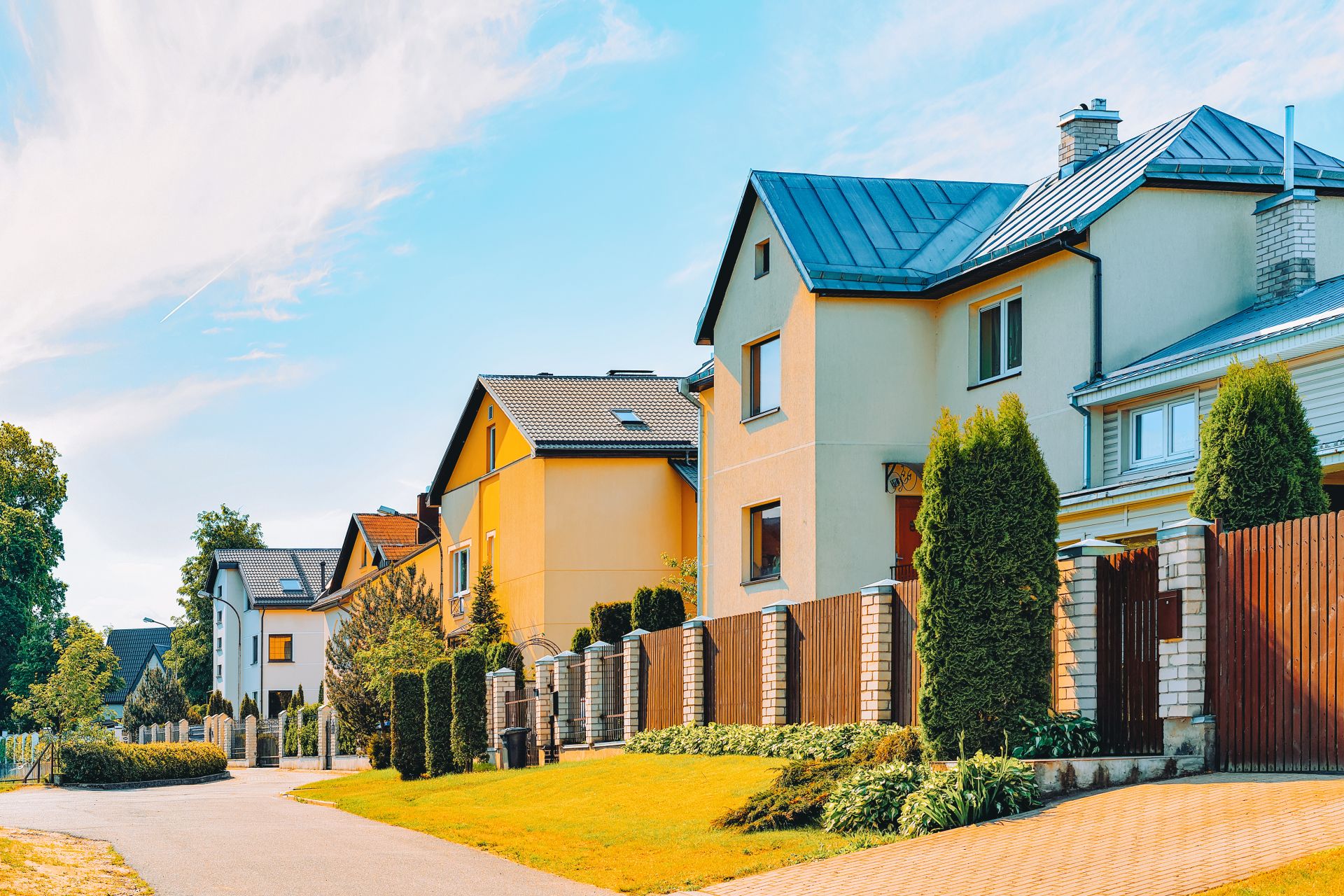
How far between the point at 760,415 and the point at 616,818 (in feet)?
38.9

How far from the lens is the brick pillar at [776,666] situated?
20797 mm

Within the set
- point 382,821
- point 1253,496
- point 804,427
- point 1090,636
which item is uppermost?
point 804,427

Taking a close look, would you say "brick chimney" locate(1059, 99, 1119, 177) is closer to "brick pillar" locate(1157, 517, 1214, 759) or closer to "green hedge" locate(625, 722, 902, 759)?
"green hedge" locate(625, 722, 902, 759)

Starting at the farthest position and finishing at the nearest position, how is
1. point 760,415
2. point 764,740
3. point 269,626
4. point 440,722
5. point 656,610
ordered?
point 269,626, point 440,722, point 656,610, point 760,415, point 764,740

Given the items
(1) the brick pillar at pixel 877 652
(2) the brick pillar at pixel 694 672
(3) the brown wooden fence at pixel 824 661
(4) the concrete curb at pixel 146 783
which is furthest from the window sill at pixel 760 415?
(4) the concrete curb at pixel 146 783

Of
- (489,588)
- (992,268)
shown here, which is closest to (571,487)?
(489,588)

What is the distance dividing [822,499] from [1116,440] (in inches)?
209

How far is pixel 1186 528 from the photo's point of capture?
13344mm

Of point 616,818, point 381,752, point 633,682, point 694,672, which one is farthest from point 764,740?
point 381,752

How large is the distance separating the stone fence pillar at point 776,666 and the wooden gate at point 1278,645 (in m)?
8.34

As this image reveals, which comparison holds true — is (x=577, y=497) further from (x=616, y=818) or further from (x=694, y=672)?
(x=616, y=818)

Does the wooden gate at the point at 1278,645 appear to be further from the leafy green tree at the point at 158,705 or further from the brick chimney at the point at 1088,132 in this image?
the leafy green tree at the point at 158,705

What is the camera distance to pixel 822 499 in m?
25.4

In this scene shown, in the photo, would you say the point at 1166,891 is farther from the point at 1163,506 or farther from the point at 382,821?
the point at 382,821
